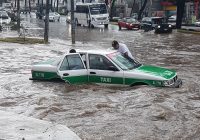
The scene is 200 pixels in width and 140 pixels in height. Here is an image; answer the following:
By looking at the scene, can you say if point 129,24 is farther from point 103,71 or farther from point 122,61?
point 103,71

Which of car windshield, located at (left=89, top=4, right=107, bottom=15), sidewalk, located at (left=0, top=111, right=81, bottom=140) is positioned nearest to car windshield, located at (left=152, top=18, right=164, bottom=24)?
car windshield, located at (left=89, top=4, right=107, bottom=15)

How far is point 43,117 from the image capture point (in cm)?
1098

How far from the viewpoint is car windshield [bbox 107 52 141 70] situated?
13711mm

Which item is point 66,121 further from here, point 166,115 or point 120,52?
point 120,52

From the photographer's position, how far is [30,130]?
939 cm

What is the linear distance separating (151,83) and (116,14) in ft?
271

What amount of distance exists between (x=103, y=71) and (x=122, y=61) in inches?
26.7

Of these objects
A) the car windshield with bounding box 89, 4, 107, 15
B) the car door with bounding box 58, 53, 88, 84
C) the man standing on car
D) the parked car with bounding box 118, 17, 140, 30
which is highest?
the car windshield with bounding box 89, 4, 107, 15

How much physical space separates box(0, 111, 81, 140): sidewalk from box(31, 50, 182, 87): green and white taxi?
11.9ft

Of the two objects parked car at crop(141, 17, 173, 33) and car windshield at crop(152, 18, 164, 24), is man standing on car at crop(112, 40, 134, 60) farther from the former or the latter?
car windshield at crop(152, 18, 164, 24)

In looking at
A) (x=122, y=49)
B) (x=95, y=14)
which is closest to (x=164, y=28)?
(x=95, y=14)

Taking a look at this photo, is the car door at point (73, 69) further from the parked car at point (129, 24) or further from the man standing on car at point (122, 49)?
the parked car at point (129, 24)

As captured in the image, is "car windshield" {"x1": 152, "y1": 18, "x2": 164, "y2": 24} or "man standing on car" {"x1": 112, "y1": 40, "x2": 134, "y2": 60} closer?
"man standing on car" {"x1": 112, "y1": 40, "x2": 134, "y2": 60}

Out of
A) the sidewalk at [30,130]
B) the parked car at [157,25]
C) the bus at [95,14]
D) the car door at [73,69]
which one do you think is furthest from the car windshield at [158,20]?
the sidewalk at [30,130]
